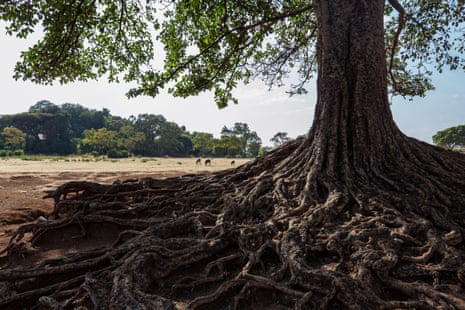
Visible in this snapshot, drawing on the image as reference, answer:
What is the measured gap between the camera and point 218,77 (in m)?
7.75

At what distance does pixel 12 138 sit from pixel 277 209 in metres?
51.9

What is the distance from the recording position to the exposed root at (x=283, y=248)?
8.05 ft

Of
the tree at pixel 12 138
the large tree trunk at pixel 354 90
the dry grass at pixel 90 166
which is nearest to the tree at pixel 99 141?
the tree at pixel 12 138

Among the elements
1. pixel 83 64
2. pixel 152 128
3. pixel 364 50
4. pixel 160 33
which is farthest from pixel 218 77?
pixel 152 128

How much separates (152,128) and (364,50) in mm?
57120

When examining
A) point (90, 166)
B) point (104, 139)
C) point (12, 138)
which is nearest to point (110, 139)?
point (104, 139)

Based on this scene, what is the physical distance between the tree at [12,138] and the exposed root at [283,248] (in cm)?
4841

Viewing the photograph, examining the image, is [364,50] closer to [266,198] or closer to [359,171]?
[359,171]

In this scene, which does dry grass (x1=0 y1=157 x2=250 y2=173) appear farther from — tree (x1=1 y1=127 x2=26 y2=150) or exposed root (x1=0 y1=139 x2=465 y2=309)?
tree (x1=1 y1=127 x2=26 y2=150)

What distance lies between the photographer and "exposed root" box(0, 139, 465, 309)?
2455 mm

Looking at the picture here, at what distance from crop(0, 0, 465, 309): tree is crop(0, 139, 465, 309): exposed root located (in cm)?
2

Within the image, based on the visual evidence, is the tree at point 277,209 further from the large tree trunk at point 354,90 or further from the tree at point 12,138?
the tree at point 12,138

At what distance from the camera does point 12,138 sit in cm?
4222

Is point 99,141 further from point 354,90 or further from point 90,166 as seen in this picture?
point 354,90
